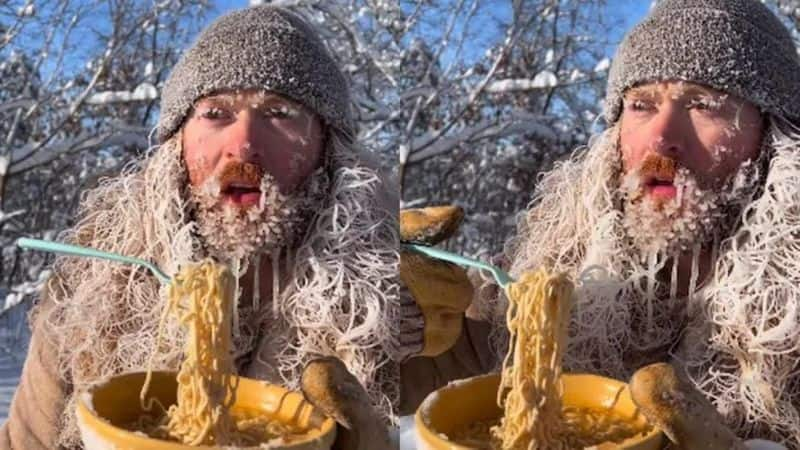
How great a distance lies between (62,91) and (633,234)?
147 inches

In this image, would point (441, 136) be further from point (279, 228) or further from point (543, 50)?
point (279, 228)

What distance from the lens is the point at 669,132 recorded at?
1137mm

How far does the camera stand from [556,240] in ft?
4.34

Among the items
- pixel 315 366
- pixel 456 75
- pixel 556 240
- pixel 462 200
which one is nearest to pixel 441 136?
pixel 456 75

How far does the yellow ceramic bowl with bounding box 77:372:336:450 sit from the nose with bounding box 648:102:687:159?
1.82 feet

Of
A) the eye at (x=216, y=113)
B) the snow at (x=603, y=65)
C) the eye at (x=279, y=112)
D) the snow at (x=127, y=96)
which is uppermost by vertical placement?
the snow at (x=603, y=65)

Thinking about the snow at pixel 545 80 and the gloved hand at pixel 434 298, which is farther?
the snow at pixel 545 80

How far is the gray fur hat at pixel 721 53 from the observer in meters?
1.14

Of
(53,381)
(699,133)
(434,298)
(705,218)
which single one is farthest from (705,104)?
(53,381)

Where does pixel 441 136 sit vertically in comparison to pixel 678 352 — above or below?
above

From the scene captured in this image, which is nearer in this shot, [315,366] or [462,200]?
[315,366]

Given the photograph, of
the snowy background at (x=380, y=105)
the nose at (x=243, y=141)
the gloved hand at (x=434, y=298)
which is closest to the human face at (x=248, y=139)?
the nose at (x=243, y=141)

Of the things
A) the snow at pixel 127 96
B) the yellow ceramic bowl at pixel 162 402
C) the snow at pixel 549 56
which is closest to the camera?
the yellow ceramic bowl at pixel 162 402

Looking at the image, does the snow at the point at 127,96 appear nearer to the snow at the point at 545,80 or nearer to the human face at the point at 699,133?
the snow at the point at 545,80
